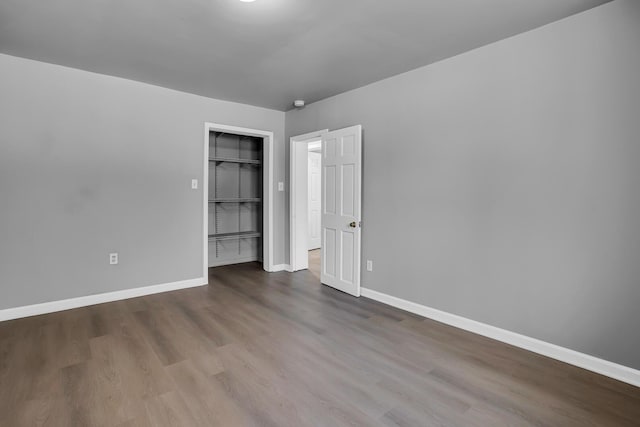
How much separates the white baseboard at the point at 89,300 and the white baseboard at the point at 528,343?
2.56m

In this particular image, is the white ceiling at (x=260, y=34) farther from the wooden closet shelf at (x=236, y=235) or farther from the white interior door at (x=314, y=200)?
the white interior door at (x=314, y=200)

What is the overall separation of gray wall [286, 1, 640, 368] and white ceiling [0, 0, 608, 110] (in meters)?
0.26

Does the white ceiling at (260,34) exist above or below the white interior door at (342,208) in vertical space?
above

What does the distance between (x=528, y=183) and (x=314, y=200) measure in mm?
5039

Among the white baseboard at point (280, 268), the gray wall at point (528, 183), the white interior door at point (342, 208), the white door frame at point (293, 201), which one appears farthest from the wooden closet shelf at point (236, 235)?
the gray wall at point (528, 183)

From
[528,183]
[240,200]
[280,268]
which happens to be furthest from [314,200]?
[528,183]

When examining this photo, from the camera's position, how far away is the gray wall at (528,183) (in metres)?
2.20

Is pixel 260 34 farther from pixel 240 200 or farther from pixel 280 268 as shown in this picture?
pixel 280 268

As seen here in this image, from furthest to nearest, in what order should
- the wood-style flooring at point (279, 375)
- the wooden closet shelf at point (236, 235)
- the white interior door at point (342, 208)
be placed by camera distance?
the wooden closet shelf at point (236, 235) → the white interior door at point (342, 208) → the wood-style flooring at point (279, 375)

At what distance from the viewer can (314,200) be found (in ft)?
24.0

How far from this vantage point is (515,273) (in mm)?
2691

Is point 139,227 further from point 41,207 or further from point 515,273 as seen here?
point 515,273

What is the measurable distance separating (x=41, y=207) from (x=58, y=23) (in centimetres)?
179

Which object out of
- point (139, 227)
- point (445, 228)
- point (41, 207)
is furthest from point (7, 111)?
point (445, 228)
